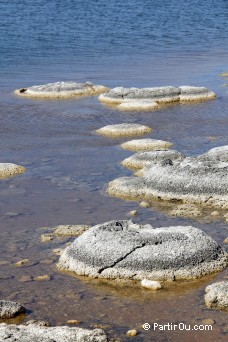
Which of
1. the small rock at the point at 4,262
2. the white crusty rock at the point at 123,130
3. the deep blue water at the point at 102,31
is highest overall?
the small rock at the point at 4,262

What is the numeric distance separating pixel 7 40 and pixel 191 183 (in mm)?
21951

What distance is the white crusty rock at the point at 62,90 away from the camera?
2050 cm

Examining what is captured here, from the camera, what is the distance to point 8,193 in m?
11.8

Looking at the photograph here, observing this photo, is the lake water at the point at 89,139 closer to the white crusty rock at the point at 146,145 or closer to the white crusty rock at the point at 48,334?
the white crusty rock at the point at 146,145

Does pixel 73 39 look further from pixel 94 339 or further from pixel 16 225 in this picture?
pixel 94 339

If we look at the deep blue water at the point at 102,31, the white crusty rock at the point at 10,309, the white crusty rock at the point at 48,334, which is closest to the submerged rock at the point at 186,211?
the white crusty rock at the point at 10,309

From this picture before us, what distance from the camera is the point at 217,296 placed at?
7.75 metres

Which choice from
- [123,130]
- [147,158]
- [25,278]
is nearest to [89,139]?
[123,130]

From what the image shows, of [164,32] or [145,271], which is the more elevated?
[145,271]

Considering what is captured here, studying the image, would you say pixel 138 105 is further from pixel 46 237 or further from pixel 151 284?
pixel 151 284

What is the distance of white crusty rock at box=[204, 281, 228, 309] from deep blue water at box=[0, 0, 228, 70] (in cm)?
1893

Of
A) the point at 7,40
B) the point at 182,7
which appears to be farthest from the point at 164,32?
the point at 182,7

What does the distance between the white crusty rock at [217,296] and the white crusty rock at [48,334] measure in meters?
1.31
